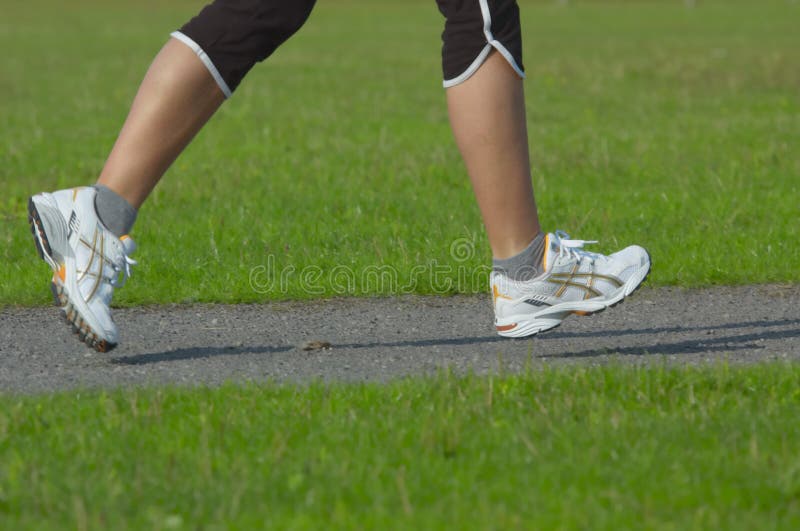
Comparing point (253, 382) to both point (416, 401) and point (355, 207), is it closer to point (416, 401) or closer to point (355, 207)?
point (416, 401)

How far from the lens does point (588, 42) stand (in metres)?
25.0

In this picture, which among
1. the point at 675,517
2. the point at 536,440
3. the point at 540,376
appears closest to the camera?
the point at 675,517

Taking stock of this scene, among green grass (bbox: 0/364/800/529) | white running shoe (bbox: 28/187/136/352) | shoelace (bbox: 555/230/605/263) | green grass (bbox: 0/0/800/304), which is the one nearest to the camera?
green grass (bbox: 0/364/800/529)

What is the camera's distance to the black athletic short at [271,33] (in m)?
4.12

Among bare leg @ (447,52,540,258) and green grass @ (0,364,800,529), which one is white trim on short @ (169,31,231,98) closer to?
bare leg @ (447,52,540,258)

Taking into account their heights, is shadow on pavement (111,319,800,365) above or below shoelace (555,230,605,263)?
below

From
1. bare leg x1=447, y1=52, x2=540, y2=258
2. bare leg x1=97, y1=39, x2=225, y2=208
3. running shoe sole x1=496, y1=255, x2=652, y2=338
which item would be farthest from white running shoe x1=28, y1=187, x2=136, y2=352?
running shoe sole x1=496, y1=255, x2=652, y2=338

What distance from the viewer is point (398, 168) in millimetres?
8906

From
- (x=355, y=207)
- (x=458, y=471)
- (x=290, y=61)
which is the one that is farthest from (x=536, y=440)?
(x=290, y=61)

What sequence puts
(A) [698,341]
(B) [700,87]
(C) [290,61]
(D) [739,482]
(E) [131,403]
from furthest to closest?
(C) [290,61] → (B) [700,87] → (A) [698,341] → (E) [131,403] → (D) [739,482]

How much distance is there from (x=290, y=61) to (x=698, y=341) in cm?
1624

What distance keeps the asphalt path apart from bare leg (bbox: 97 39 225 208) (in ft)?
2.05

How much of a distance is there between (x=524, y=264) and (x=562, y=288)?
0.53 ft

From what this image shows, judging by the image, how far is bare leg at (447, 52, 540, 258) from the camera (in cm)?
416
